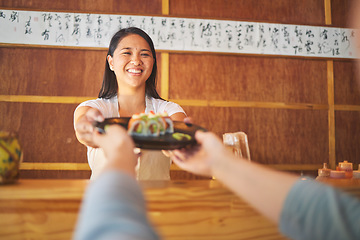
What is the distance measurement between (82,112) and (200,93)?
2037mm

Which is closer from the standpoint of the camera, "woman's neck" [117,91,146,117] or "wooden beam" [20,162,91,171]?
"woman's neck" [117,91,146,117]

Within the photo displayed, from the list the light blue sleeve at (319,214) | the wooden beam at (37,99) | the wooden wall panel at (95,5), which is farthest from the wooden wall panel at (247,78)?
the light blue sleeve at (319,214)

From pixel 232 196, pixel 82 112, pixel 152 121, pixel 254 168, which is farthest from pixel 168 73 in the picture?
pixel 254 168

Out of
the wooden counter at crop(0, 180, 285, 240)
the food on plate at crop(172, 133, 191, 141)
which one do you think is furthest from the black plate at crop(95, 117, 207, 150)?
the wooden counter at crop(0, 180, 285, 240)

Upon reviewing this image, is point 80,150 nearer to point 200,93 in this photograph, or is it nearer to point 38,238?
point 200,93

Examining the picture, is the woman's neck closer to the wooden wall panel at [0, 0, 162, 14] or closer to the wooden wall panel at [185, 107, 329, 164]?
the wooden wall panel at [185, 107, 329, 164]

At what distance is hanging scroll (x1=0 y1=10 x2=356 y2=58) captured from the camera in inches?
129

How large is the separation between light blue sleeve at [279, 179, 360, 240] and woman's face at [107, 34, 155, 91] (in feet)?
4.93

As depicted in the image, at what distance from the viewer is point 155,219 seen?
3.09 ft

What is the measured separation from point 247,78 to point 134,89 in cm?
200

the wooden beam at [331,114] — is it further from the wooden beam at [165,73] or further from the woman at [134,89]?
the woman at [134,89]

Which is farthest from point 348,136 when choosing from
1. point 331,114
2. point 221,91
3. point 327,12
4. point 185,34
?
point 185,34

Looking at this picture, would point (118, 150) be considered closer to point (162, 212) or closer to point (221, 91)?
point (162, 212)

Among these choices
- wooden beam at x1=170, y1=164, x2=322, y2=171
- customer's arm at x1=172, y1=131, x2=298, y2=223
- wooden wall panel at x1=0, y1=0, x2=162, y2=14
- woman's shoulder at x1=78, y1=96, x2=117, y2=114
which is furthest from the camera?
wooden beam at x1=170, y1=164, x2=322, y2=171
